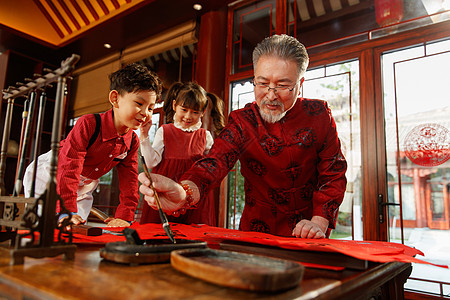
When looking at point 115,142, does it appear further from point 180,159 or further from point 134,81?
point 180,159

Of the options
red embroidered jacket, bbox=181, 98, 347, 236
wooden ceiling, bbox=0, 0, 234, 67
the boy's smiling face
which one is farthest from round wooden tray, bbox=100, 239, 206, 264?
wooden ceiling, bbox=0, 0, 234, 67

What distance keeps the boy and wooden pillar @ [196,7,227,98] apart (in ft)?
5.94

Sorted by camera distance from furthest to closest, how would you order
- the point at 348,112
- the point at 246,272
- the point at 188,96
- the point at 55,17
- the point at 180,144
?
the point at 55,17, the point at 348,112, the point at 180,144, the point at 188,96, the point at 246,272

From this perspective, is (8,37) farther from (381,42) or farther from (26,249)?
(26,249)

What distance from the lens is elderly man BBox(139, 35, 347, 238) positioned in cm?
139

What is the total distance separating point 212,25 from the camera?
377cm

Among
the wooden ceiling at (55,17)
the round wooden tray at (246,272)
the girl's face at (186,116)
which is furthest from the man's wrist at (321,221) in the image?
the wooden ceiling at (55,17)

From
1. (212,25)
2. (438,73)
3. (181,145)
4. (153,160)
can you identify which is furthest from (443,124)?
(212,25)

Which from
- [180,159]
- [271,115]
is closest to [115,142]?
[180,159]

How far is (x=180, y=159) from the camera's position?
2.15 meters

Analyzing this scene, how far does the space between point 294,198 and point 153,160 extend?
1.01 metres

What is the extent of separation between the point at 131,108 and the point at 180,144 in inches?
21.3

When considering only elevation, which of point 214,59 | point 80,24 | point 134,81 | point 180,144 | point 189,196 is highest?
point 80,24

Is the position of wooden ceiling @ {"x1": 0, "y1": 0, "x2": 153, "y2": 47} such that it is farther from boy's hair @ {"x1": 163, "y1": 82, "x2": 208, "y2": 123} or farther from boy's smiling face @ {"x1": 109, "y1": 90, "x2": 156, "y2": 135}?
boy's smiling face @ {"x1": 109, "y1": 90, "x2": 156, "y2": 135}
